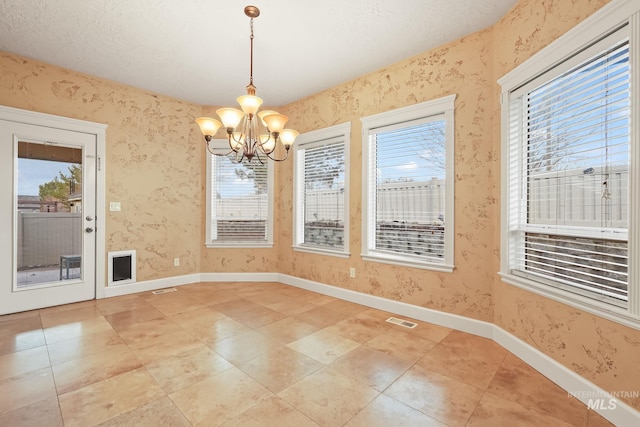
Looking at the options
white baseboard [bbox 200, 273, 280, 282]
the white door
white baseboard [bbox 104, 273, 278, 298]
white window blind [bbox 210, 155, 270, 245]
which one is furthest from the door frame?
white window blind [bbox 210, 155, 270, 245]

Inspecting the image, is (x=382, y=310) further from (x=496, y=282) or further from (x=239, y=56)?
(x=239, y=56)

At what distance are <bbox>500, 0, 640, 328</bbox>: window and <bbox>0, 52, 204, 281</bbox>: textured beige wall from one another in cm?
433

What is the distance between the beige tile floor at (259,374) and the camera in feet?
5.58

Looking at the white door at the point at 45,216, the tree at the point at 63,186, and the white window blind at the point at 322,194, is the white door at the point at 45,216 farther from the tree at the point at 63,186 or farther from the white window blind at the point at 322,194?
the white window blind at the point at 322,194

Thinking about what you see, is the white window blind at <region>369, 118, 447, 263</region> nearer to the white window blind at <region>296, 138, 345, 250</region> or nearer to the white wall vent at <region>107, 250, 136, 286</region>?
the white window blind at <region>296, 138, 345, 250</region>

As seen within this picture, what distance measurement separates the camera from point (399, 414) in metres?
1.72

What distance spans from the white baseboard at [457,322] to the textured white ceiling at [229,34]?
2.83m

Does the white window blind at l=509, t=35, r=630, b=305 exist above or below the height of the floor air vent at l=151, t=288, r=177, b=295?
above

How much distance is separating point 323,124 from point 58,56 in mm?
3194

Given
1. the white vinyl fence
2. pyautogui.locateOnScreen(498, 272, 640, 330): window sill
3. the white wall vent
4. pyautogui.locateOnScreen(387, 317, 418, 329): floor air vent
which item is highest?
the white vinyl fence

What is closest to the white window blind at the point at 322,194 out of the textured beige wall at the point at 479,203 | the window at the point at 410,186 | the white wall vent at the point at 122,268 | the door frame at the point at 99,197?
the textured beige wall at the point at 479,203

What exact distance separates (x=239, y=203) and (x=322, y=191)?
59.2 inches

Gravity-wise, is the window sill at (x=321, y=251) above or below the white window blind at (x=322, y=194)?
below

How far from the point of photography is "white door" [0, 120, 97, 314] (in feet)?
10.8
